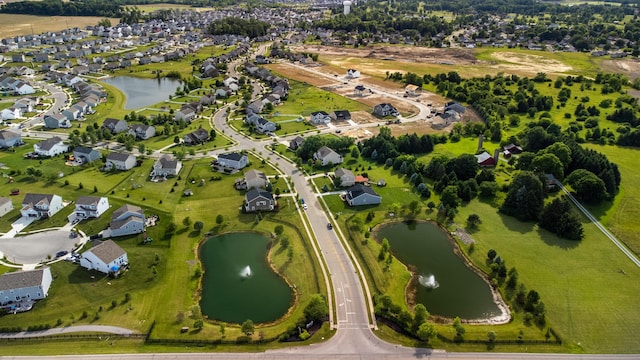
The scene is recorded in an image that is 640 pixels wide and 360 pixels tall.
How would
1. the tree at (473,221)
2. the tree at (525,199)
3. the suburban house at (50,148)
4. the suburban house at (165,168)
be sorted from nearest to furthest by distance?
the tree at (473,221)
the tree at (525,199)
the suburban house at (165,168)
the suburban house at (50,148)

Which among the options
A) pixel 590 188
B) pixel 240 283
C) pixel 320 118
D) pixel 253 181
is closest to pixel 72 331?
pixel 240 283

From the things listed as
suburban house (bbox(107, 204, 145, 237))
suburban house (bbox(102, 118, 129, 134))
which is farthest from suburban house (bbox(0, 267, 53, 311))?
suburban house (bbox(102, 118, 129, 134))

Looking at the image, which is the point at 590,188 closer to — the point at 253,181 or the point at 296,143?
the point at 296,143

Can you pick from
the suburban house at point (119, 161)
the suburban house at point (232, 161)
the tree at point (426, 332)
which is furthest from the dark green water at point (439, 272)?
the suburban house at point (119, 161)

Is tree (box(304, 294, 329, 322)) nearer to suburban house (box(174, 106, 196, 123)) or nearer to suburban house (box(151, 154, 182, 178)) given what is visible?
suburban house (box(151, 154, 182, 178))

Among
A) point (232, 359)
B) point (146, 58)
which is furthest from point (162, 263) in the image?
→ point (146, 58)

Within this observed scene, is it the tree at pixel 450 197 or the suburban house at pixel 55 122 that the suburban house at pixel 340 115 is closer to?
the tree at pixel 450 197

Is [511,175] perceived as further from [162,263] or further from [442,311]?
[162,263]
